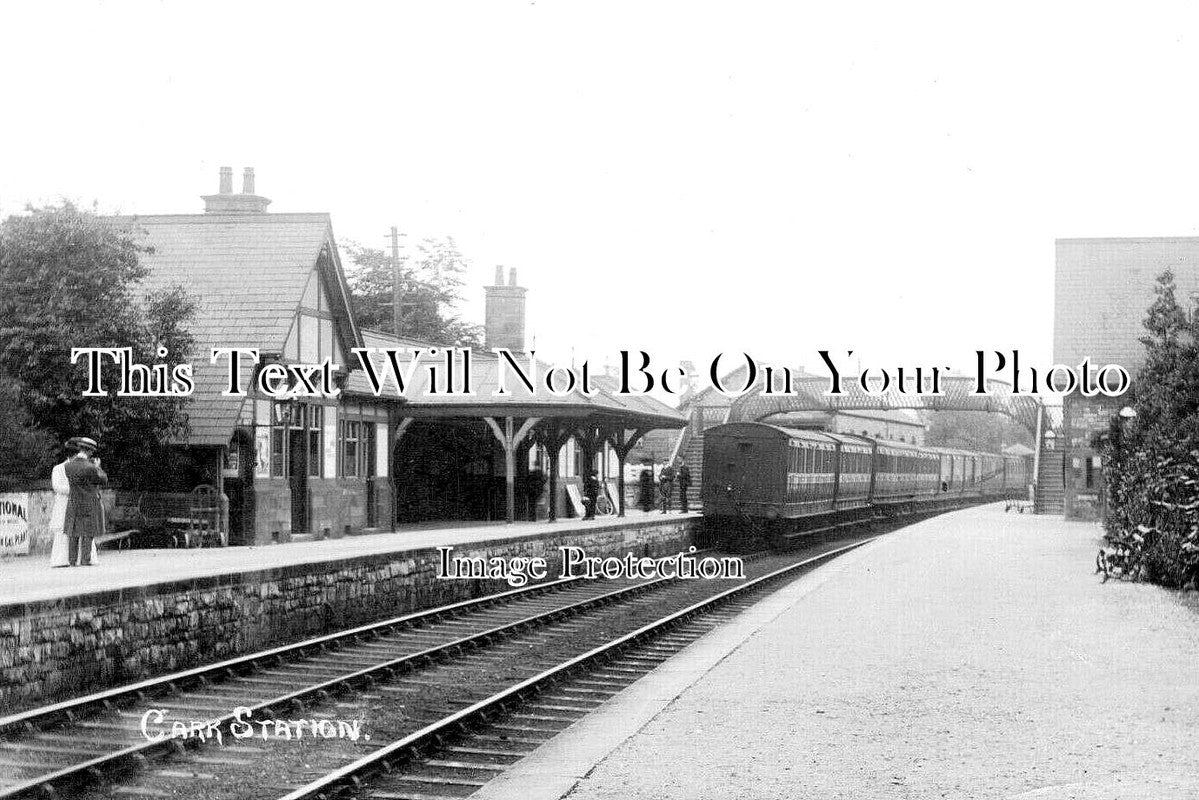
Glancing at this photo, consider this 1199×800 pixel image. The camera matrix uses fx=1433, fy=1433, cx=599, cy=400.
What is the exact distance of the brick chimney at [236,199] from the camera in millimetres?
24875

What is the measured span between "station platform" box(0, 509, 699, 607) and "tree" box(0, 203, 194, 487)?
1792 millimetres

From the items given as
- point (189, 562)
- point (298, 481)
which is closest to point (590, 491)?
point (298, 481)

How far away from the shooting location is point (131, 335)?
1922 centimetres

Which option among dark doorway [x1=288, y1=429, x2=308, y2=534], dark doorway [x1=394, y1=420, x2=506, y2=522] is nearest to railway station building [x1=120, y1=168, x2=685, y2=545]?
dark doorway [x1=288, y1=429, x2=308, y2=534]

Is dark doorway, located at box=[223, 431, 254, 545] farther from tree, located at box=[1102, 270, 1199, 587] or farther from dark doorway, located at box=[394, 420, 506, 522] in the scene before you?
tree, located at box=[1102, 270, 1199, 587]

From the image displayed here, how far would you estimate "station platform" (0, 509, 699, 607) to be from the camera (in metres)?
12.2

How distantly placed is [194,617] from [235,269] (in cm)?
1052

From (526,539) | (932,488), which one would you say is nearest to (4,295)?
(526,539)

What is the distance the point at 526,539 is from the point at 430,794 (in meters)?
13.7

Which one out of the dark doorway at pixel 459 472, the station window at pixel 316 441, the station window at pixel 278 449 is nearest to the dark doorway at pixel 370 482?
the station window at pixel 316 441

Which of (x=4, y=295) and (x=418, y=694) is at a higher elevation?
(x=4, y=295)

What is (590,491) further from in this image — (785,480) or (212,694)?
(212,694)

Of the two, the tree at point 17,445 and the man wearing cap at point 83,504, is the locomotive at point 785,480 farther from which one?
the man wearing cap at point 83,504

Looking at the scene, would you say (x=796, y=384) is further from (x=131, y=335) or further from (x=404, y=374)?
(x=131, y=335)
